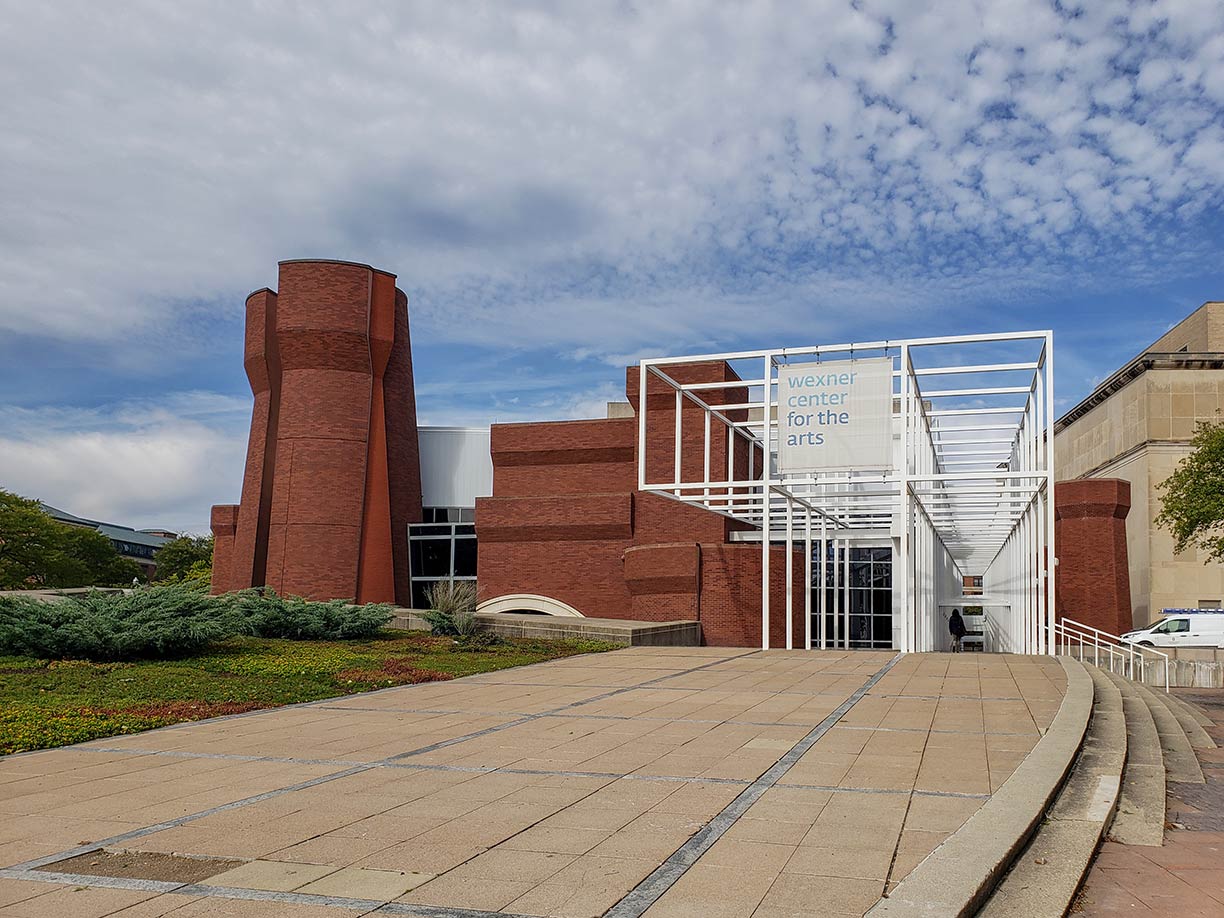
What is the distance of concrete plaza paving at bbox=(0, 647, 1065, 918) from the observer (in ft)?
15.5

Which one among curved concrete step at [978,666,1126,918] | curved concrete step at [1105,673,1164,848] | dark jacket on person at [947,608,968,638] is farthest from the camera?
dark jacket on person at [947,608,968,638]

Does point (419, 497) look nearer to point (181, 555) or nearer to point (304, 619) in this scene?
point (304, 619)

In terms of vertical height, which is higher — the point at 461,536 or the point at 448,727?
the point at 461,536

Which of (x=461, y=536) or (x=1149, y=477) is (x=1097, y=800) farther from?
(x=1149, y=477)

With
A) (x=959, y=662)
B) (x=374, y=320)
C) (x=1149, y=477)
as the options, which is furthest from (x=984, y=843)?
(x=1149, y=477)

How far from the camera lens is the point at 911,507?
2419 cm

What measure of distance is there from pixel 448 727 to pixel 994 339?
1471 centimetres

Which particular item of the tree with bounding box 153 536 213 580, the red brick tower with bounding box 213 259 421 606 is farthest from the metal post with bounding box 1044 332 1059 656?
the tree with bounding box 153 536 213 580

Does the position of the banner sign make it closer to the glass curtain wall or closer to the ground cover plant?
the ground cover plant

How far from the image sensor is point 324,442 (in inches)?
1523

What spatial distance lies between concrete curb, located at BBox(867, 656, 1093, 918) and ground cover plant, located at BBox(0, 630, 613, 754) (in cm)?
774

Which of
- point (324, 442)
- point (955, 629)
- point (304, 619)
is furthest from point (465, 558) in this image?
point (304, 619)

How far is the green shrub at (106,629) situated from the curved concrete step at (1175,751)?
13.3 m

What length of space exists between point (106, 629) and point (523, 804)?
1173cm
